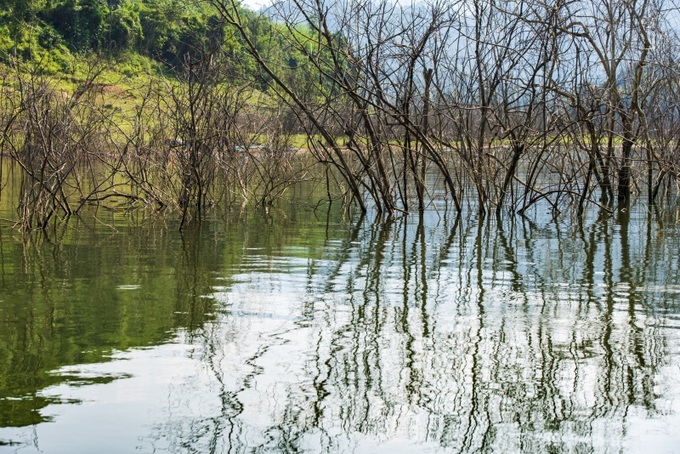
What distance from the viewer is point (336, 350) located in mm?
6426

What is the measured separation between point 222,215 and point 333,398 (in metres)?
11.2

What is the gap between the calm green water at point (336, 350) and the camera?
4.84m

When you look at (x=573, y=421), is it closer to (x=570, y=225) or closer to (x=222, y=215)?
(x=570, y=225)

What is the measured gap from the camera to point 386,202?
15789 millimetres

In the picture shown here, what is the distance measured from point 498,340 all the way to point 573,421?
175 cm

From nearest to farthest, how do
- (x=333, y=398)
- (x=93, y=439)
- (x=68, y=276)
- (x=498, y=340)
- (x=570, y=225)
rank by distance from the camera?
(x=93, y=439) → (x=333, y=398) → (x=498, y=340) → (x=68, y=276) → (x=570, y=225)

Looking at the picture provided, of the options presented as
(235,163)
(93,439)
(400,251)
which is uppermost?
(235,163)

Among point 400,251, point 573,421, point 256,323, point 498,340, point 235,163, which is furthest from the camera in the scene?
point 235,163

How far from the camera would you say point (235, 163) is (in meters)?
17.9

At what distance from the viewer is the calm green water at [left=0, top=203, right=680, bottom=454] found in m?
4.84

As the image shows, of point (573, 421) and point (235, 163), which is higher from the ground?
point (235, 163)

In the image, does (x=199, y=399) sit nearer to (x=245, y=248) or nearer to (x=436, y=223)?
(x=245, y=248)

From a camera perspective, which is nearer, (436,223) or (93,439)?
(93,439)

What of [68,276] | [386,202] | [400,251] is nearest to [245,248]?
[400,251]
